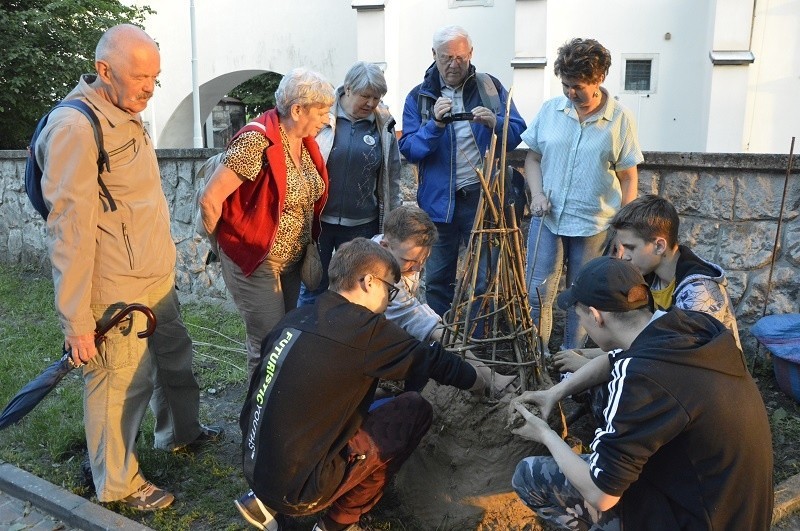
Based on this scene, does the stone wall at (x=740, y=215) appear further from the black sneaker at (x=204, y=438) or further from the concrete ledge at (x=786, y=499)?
the black sneaker at (x=204, y=438)

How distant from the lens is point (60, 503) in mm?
3014

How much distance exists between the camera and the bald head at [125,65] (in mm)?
2551

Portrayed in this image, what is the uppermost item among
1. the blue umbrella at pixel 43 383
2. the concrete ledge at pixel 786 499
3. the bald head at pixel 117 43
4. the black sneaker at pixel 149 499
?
the bald head at pixel 117 43

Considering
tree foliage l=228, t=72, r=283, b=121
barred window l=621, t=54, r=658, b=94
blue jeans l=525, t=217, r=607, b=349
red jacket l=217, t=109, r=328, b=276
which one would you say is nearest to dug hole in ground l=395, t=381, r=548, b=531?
blue jeans l=525, t=217, r=607, b=349

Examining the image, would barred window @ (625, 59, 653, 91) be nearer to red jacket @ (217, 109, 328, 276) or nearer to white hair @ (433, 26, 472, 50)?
white hair @ (433, 26, 472, 50)

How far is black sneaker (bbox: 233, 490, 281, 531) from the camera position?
2.69 meters

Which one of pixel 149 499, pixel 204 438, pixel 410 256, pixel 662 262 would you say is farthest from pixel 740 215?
pixel 149 499

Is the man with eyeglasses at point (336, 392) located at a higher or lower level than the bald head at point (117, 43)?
lower

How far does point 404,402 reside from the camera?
8.78 feet

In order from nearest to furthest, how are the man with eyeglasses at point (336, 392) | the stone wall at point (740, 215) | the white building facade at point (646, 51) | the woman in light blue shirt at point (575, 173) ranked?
the man with eyeglasses at point (336, 392)
the woman in light blue shirt at point (575, 173)
the stone wall at point (740, 215)
the white building facade at point (646, 51)

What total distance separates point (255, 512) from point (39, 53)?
10193mm

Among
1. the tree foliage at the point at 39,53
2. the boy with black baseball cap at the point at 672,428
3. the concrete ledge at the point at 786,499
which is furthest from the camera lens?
the tree foliage at the point at 39,53

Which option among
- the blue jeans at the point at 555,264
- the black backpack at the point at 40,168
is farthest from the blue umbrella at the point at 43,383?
the blue jeans at the point at 555,264

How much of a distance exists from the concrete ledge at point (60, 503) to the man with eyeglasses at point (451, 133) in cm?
207
